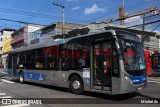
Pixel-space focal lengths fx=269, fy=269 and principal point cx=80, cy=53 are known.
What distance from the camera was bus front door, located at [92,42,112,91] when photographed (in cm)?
1174

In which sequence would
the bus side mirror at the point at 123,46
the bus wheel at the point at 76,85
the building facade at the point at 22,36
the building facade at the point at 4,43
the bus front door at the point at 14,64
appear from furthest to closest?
the building facade at the point at 4,43
the building facade at the point at 22,36
the bus front door at the point at 14,64
the bus wheel at the point at 76,85
the bus side mirror at the point at 123,46

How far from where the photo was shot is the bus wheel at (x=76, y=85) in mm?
13445

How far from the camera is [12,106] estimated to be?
10.3 metres

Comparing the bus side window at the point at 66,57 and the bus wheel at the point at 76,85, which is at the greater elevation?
the bus side window at the point at 66,57

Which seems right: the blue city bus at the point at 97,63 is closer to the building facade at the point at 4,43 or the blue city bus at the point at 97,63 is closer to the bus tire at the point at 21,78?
the bus tire at the point at 21,78

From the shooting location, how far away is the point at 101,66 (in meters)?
12.1

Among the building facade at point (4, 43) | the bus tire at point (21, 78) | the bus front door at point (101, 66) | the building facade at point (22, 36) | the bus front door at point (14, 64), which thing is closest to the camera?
the bus front door at point (101, 66)

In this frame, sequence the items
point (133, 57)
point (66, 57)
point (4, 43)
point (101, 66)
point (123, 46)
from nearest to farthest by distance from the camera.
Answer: point (123, 46), point (133, 57), point (101, 66), point (66, 57), point (4, 43)

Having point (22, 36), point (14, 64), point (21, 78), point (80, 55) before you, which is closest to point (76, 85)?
point (80, 55)

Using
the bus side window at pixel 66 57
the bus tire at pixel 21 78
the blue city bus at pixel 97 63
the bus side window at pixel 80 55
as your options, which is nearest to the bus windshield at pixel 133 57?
the blue city bus at pixel 97 63

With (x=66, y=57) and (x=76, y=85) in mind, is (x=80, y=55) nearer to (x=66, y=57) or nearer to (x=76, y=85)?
(x=66, y=57)

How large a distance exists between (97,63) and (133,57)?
5.49 ft

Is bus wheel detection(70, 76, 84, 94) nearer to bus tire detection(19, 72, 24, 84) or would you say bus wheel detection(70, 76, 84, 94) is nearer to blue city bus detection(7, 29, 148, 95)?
blue city bus detection(7, 29, 148, 95)

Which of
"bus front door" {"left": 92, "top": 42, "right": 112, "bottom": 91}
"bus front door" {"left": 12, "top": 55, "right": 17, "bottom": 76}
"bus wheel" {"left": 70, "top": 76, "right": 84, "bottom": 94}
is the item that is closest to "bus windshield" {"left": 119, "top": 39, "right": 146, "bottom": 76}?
"bus front door" {"left": 92, "top": 42, "right": 112, "bottom": 91}
